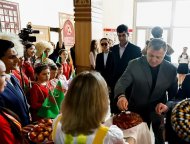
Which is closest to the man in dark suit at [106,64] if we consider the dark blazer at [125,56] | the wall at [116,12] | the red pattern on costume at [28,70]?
the dark blazer at [125,56]

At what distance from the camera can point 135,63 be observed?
2146mm

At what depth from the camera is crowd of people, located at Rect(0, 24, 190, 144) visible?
959 millimetres

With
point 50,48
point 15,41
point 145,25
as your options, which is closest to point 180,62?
point 145,25

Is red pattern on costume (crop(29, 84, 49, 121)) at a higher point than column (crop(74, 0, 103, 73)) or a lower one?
lower

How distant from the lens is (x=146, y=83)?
207 centimetres

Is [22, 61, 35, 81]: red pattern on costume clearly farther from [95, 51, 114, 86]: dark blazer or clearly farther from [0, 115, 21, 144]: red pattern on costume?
[0, 115, 21, 144]: red pattern on costume

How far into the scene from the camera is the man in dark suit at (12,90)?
1.46m

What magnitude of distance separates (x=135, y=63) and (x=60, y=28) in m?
3.89

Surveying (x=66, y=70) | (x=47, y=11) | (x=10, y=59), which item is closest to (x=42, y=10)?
(x=47, y=11)

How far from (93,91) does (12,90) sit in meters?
0.85

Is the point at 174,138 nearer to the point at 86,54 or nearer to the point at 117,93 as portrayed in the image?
the point at 117,93

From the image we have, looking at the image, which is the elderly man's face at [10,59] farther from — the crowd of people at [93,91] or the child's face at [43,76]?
the child's face at [43,76]

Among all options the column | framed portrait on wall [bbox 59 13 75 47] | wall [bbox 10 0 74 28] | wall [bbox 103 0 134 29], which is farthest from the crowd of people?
wall [bbox 103 0 134 29]

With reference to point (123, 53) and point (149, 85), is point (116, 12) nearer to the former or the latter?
point (123, 53)
